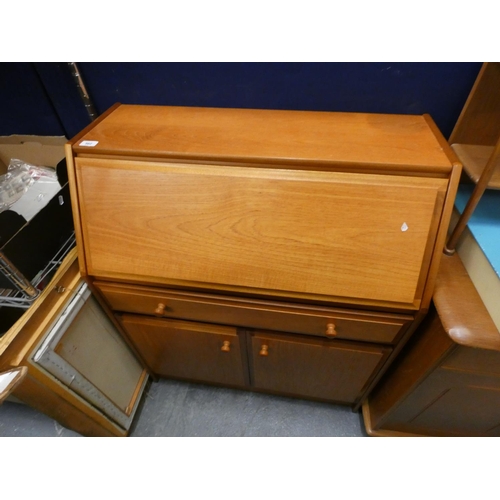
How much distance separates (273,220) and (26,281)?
65cm

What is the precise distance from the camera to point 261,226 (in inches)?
29.4

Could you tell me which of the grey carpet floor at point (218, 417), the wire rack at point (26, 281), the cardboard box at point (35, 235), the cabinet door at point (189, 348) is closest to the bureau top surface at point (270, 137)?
the cardboard box at point (35, 235)

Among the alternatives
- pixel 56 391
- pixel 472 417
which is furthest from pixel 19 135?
pixel 472 417

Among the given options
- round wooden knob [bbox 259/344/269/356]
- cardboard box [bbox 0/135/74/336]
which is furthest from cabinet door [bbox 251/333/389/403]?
cardboard box [bbox 0/135/74/336]

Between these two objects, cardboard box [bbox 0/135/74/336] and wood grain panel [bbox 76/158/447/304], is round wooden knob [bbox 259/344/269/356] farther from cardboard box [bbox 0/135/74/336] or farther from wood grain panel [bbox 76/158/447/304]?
cardboard box [bbox 0/135/74/336]

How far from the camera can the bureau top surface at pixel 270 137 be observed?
0.72 meters

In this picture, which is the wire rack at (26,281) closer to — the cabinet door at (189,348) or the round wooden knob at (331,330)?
the cabinet door at (189,348)

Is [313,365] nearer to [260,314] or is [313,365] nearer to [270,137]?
[260,314]

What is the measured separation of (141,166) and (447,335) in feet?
2.78

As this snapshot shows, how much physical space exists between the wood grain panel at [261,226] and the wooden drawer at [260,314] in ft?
0.22

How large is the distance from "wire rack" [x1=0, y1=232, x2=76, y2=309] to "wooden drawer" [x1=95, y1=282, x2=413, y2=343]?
5.8 inches

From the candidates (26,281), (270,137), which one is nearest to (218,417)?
(26,281)

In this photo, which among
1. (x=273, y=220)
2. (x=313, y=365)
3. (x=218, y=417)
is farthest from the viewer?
(x=218, y=417)

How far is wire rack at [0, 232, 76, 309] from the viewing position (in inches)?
28.8
